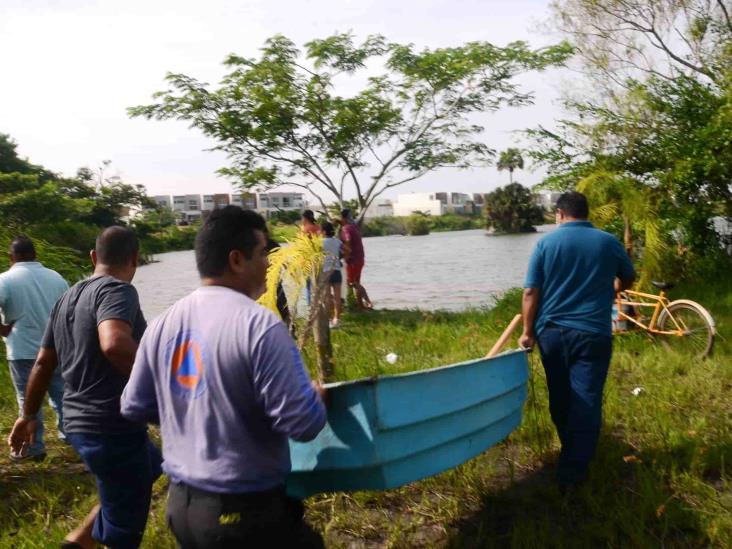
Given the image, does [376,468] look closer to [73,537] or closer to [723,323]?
[73,537]

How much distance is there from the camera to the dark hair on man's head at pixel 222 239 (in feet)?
7.24

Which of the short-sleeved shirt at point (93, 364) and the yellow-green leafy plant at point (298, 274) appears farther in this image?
the yellow-green leafy plant at point (298, 274)

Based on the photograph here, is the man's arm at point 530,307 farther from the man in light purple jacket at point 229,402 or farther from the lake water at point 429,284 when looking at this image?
the lake water at point 429,284

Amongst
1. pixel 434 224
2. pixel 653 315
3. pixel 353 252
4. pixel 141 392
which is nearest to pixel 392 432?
pixel 141 392

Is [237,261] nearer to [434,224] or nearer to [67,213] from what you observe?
[67,213]

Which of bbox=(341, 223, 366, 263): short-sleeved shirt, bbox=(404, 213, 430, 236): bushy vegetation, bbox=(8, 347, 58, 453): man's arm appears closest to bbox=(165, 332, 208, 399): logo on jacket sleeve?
bbox=(8, 347, 58, 453): man's arm

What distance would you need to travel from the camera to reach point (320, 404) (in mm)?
2076

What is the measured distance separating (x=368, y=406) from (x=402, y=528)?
4.37 feet

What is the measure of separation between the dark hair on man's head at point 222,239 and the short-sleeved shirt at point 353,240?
10071 millimetres

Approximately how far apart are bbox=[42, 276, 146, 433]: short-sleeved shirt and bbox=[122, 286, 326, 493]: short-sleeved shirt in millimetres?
877

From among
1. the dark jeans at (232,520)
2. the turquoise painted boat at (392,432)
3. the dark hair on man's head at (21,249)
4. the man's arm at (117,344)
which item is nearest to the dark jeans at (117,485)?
the man's arm at (117,344)

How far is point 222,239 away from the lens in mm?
2215

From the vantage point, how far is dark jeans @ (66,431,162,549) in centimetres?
296

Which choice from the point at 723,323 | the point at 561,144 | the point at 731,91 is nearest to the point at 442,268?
the point at 561,144
